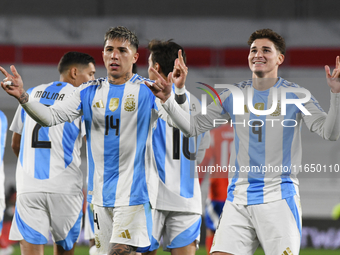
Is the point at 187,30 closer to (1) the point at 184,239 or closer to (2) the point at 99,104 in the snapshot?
(1) the point at 184,239

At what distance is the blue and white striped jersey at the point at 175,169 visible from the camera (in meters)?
4.11

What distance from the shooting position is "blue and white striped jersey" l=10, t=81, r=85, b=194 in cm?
446

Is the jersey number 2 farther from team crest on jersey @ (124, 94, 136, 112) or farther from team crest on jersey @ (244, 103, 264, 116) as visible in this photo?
team crest on jersey @ (244, 103, 264, 116)

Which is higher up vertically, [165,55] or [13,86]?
[165,55]

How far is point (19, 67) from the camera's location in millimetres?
14656

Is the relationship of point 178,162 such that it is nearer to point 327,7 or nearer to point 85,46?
point 85,46

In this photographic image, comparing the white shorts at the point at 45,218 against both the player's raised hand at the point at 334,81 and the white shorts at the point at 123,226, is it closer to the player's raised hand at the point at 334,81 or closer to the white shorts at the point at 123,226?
the white shorts at the point at 123,226

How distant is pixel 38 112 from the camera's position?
3215mm

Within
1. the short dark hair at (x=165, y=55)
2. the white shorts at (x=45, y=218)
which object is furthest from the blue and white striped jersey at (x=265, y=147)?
the white shorts at (x=45, y=218)

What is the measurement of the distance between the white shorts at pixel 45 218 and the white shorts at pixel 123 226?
1065 millimetres

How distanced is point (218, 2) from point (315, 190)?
7.91m

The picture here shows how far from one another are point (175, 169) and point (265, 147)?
109 cm

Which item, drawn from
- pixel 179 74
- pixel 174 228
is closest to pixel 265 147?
pixel 179 74

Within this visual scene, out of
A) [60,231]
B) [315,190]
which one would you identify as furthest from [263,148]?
[315,190]
